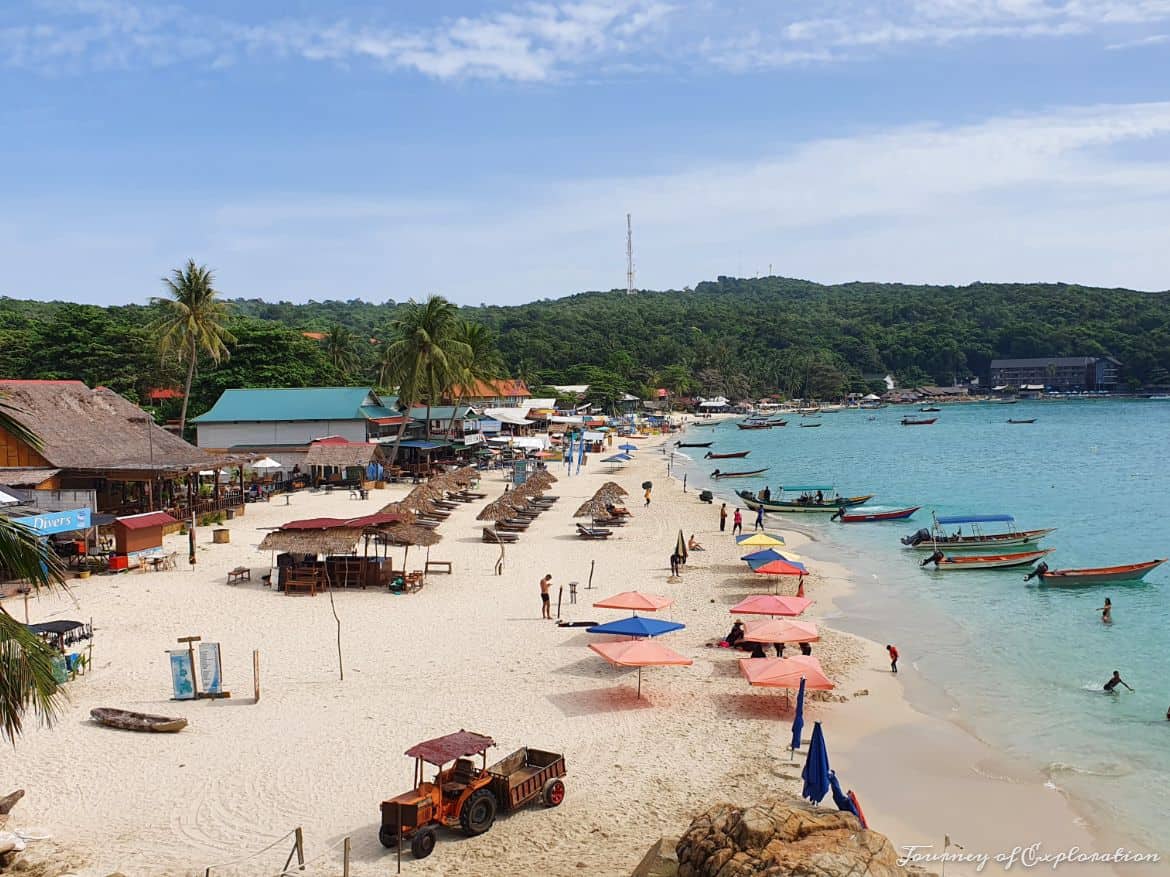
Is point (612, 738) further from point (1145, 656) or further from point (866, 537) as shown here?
point (866, 537)

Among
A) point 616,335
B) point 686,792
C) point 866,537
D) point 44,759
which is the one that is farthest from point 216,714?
point 616,335

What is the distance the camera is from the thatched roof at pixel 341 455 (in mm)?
43312

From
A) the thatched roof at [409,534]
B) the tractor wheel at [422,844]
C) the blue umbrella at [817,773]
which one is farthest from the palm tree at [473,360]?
the tractor wheel at [422,844]

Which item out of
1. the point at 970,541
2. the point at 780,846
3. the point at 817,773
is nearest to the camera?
the point at 780,846

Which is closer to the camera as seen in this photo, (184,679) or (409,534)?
(184,679)

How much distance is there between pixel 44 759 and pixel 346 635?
6986mm

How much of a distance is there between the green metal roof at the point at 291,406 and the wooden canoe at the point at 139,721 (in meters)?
36.0

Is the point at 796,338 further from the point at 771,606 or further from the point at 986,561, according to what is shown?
the point at 771,606

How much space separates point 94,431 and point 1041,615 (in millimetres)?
30065

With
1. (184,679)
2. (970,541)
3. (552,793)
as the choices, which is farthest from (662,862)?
(970,541)

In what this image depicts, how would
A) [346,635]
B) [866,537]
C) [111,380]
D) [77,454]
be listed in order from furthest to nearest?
[111,380] < [866,537] < [77,454] < [346,635]

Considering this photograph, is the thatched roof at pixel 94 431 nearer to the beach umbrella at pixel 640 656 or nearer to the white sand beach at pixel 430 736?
the white sand beach at pixel 430 736

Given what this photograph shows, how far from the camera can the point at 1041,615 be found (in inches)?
916

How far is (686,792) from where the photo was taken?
12250 mm
